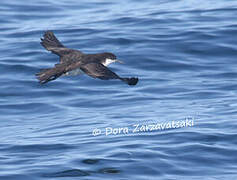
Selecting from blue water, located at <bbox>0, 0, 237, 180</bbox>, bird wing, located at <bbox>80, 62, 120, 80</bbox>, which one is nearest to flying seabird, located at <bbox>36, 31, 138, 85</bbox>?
bird wing, located at <bbox>80, 62, 120, 80</bbox>

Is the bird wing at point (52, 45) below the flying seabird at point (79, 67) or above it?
above

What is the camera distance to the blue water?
10.4 m

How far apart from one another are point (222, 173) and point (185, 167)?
22.8 inches

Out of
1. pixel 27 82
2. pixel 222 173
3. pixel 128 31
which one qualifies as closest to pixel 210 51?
pixel 128 31

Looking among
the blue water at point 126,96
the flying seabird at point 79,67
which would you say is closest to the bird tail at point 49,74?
the flying seabird at point 79,67

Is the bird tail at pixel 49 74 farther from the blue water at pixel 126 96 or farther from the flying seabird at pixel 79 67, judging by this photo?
the blue water at pixel 126 96

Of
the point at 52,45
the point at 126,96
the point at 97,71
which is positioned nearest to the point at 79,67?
the point at 97,71

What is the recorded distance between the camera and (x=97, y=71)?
9.39 meters

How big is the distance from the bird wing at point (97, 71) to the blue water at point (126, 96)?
58.4 inches

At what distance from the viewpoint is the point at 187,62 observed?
1543 cm

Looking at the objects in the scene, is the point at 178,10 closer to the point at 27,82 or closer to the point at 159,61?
the point at 159,61

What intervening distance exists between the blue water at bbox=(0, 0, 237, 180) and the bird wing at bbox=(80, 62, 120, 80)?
1.48m

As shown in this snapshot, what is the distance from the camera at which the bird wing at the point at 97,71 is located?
9.11 meters

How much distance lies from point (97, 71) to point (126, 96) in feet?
14.7
